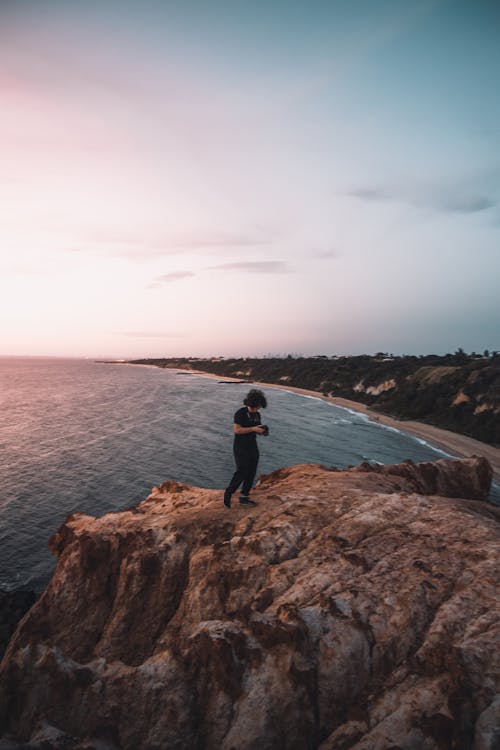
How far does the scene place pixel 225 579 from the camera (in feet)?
28.4

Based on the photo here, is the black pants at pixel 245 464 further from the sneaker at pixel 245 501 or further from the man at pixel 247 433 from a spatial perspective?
the sneaker at pixel 245 501

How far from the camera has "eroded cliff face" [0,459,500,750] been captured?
5723mm

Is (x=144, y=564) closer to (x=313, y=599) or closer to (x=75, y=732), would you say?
(x=75, y=732)

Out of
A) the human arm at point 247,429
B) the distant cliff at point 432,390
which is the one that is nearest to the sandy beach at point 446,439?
the distant cliff at point 432,390

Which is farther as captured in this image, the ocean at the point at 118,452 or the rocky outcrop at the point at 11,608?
the ocean at the point at 118,452

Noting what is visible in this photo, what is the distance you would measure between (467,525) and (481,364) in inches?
3088

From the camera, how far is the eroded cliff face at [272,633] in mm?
5723

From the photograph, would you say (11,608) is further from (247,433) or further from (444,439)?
(444,439)

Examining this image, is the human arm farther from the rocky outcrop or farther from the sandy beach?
the sandy beach

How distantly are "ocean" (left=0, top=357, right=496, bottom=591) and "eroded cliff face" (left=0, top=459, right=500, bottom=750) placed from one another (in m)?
10.9

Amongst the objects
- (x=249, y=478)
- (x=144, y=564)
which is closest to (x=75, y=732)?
(x=144, y=564)

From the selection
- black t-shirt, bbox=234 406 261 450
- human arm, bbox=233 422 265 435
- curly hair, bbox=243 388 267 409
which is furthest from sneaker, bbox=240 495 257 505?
curly hair, bbox=243 388 267 409

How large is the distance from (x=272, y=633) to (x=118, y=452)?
34854mm

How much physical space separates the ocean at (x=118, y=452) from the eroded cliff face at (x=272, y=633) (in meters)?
10.9
